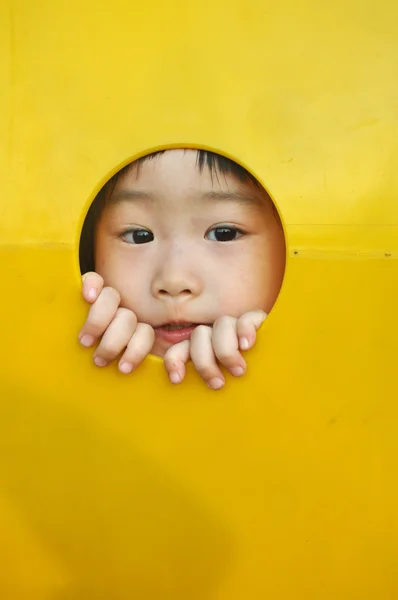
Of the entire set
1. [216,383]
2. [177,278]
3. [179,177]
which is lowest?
[216,383]

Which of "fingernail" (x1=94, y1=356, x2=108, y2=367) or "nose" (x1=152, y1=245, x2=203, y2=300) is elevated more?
"nose" (x1=152, y1=245, x2=203, y2=300)

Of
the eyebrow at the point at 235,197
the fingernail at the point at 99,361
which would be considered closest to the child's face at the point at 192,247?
the eyebrow at the point at 235,197

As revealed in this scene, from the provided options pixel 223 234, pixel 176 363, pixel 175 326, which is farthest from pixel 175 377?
pixel 223 234

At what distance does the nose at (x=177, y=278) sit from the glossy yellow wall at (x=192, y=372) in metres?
0.11

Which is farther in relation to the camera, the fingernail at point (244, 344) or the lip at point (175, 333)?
the lip at point (175, 333)

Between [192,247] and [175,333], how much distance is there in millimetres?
123

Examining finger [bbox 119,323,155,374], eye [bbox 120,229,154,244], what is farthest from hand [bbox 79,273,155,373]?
eye [bbox 120,229,154,244]

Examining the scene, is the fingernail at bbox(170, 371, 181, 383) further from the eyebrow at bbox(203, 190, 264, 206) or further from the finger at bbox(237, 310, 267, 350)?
the eyebrow at bbox(203, 190, 264, 206)

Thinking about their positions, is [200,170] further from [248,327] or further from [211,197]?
[248,327]

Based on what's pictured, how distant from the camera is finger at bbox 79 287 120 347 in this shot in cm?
79

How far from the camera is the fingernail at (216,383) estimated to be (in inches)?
30.2

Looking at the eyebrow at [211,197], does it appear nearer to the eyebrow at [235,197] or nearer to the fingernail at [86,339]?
the eyebrow at [235,197]

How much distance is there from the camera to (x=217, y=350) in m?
0.76

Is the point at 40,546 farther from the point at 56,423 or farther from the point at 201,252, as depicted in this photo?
the point at 201,252
